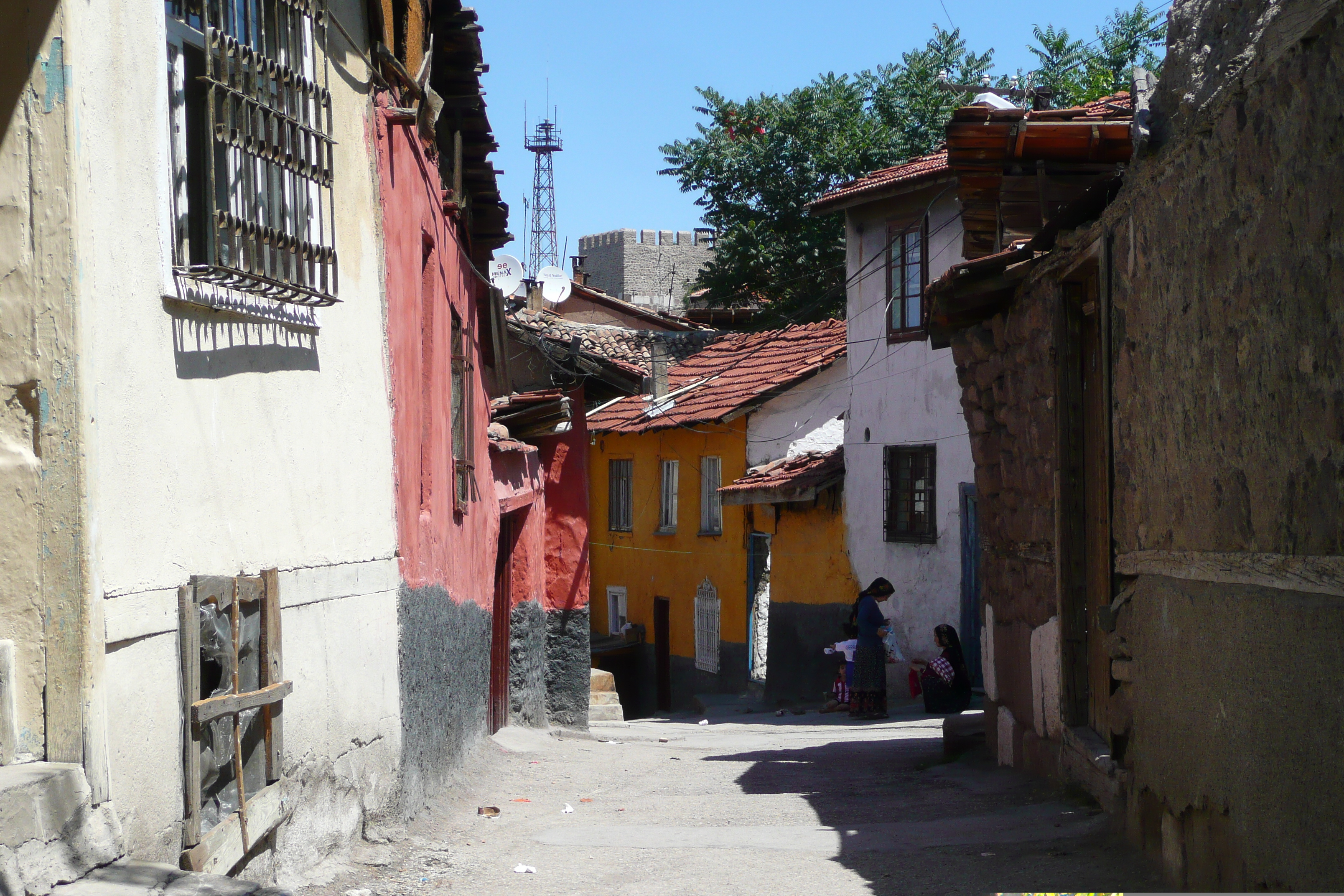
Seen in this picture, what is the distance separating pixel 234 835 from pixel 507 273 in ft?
33.3

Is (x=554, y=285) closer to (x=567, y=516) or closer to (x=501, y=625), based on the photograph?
(x=567, y=516)

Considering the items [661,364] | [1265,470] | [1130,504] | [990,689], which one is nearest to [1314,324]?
[1265,470]

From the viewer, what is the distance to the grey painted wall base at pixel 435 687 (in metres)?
6.46

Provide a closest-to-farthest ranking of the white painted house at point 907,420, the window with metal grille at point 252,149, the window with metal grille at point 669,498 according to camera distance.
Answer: the window with metal grille at point 252,149 → the white painted house at point 907,420 → the window with metal grille at point 669,498

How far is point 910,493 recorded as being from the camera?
1814cm

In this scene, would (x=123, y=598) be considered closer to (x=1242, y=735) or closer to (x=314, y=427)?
(x=314, y=427)

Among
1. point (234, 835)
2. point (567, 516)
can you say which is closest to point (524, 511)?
point (567, 516)

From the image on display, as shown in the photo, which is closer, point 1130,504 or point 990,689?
point 1130,504

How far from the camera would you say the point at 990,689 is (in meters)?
8.77

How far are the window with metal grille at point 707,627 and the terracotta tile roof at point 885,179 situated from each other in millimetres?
6904

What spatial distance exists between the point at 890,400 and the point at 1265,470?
15052 millimetres

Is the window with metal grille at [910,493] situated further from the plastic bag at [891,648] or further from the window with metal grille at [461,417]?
the window with metal grille at [461,417]

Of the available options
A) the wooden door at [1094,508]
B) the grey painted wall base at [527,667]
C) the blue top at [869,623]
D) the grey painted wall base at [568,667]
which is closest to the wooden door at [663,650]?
the blue top at [869,623]

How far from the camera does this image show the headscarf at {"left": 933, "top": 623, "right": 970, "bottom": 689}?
13156mm
